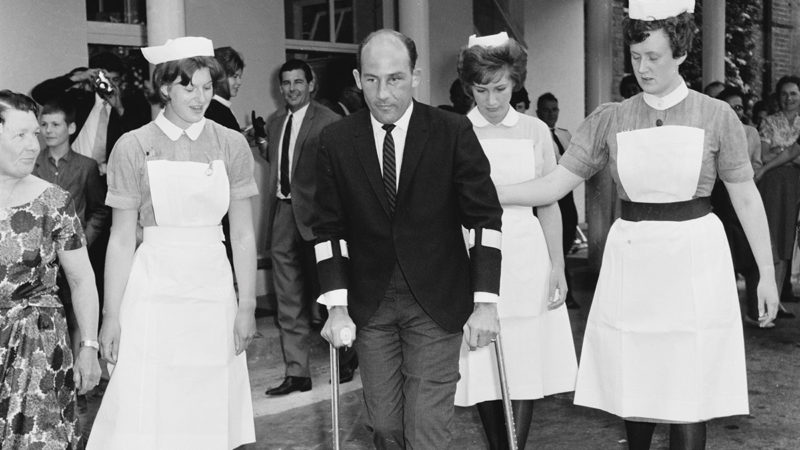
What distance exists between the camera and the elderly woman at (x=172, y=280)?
14.2 ft

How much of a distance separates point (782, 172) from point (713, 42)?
383cm

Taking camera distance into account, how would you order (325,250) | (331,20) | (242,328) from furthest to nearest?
(331,20)
(242,328)
(325,250)

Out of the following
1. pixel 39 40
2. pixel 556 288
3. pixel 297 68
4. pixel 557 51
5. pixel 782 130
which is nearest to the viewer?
pixel 556 288

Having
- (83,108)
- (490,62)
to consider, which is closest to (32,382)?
(490,62)

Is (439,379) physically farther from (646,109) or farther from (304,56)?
(304,56)

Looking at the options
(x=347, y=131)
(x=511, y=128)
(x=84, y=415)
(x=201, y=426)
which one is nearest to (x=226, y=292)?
(x=201, y=426)

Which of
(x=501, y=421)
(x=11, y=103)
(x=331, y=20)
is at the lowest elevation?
(x=501, y=421)

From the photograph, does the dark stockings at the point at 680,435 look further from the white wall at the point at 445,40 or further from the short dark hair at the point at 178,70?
the white wall at the point at 445,40

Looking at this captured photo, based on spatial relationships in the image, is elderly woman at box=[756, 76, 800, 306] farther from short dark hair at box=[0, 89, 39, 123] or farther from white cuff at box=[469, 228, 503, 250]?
short dark hair at box=[0, 89, 39, 123]

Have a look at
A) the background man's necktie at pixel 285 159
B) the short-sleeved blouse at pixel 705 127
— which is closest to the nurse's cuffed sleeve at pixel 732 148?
the short-sleeved blouse at pixel 705 127

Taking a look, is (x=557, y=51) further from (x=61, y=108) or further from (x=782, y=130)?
(x=61, y=108)

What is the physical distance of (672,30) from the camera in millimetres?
4250

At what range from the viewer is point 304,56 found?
1038 cm

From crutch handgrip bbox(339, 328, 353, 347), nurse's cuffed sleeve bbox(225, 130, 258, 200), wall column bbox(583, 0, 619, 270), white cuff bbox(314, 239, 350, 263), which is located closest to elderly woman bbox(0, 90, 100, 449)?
nurse's cuffed sleeve bbox(225, 130, 258, 200)
